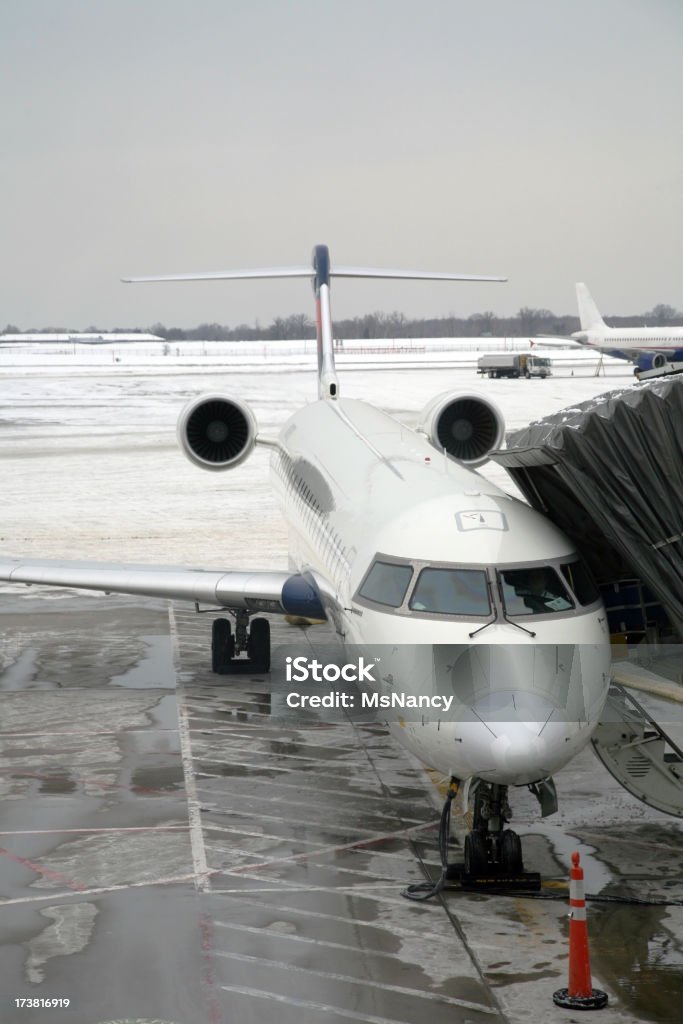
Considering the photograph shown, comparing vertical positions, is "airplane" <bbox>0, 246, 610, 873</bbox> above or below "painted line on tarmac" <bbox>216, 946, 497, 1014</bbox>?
above

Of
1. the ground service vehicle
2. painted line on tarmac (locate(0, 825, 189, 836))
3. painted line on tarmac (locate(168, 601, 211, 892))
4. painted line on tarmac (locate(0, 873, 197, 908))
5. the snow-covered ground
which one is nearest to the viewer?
painted line on tarmac (locate(0, 873, 197, 908))

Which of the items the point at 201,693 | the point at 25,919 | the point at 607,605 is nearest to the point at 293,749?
the point at 201,693

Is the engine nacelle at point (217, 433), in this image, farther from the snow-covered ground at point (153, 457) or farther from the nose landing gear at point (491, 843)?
the nose landing gear at point (491, 843)

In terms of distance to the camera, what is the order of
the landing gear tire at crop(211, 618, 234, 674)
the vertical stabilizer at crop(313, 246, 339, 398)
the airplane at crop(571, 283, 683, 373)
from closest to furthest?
the landing gear tire at crop(211, 618, 234, 674) → the vertical stabilizer at crop(313, 246, 339, 398) → the airplane at crop(571, 283, 683, 373)

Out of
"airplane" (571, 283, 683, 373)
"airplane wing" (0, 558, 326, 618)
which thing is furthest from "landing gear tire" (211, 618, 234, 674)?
"airplane" (571, 283, 683, 373)

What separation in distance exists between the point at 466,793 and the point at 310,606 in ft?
16.7

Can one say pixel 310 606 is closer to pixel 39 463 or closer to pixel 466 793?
pixel 466 793

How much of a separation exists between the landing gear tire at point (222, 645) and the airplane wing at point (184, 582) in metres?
1.20

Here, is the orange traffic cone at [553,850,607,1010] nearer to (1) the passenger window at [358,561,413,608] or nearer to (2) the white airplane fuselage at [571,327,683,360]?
(1) the passenger window at [358,561,413,608]

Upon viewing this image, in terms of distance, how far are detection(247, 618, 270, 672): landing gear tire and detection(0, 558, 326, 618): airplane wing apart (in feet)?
4.40

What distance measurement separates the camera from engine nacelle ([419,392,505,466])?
1966 centimetres

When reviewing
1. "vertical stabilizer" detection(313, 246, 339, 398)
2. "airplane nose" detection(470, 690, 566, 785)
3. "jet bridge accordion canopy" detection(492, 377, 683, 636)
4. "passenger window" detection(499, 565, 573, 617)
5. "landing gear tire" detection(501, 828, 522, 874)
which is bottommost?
"landing gear tire" detection(501, 828, 522, 874)

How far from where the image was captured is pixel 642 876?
10172 millimetres

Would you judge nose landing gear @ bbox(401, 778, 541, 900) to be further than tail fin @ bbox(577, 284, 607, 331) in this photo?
No
